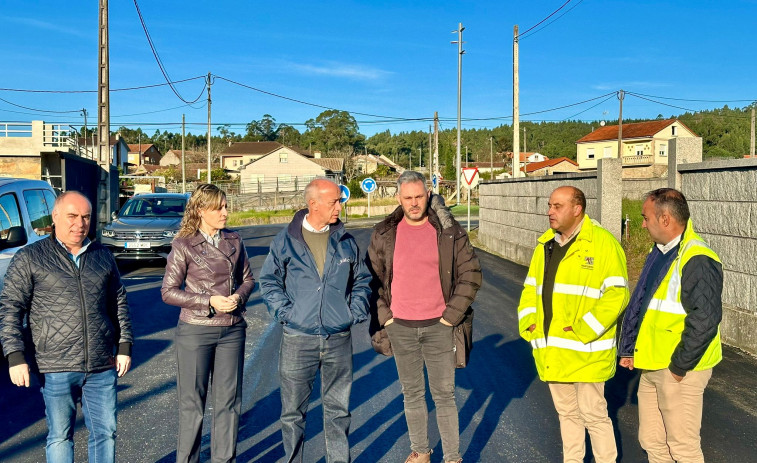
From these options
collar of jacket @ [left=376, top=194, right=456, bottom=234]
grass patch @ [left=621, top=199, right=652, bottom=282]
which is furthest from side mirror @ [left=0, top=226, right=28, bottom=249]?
grass patch @ [left=621, top=199, right=652, bottom=282]

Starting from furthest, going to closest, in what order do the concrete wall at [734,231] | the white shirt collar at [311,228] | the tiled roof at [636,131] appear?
1. the tiled roof at [636,131]
2. the concrete wall at [734,231]
3. the white shirt collar at [311,228]

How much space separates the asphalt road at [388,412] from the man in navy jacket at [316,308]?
0.53 meters

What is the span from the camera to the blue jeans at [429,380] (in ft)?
14.7

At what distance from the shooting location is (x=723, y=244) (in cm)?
796

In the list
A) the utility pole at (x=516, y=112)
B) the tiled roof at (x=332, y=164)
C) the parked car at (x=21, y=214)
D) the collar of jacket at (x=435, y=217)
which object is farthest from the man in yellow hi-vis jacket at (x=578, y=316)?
the tiled roof at (x=332, y=164)

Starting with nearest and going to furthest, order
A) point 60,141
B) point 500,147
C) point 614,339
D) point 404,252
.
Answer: point 614,339 < point 404,252 < point 60,141 < point 500,147

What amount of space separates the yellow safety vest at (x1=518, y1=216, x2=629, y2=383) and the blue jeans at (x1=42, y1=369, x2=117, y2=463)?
2.65 m

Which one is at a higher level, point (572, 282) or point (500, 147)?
point (500, 147)

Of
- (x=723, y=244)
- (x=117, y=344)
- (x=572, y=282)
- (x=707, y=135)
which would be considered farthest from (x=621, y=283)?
(x=707, y=135)

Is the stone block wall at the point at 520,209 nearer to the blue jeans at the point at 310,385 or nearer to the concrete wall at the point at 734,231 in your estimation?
the concrete wall at the point at 734,231

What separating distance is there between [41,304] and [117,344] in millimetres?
516

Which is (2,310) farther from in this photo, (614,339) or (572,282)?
(614,339)

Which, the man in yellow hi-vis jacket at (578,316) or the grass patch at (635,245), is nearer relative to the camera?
the man in yellow hi-vis jacket at (578,316)

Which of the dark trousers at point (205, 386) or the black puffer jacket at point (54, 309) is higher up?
the black puffer jacket at point (54, 309)
